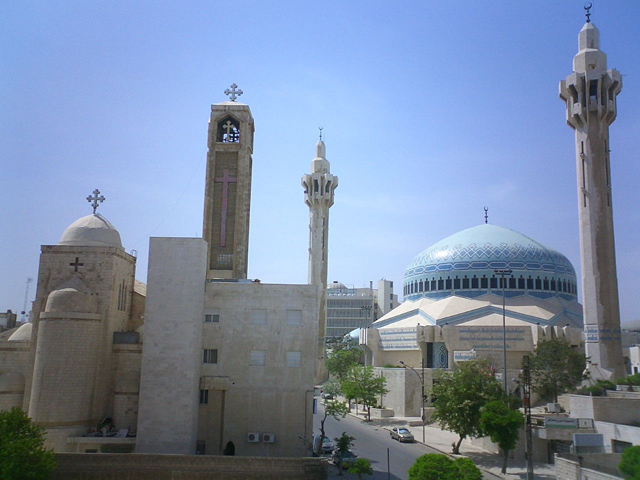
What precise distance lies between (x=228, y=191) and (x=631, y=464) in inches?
820

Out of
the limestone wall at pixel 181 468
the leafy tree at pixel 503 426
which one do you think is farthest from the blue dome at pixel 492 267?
the limestone wall at pixel 181 468

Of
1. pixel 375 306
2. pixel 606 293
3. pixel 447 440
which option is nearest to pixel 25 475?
pixel 447 440

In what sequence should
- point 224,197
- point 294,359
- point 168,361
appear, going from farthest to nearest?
point 224,197 → point 294,359 → point 168,361

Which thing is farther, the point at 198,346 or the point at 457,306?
the point at 457,306

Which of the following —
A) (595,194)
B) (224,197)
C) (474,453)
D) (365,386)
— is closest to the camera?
(474,453)

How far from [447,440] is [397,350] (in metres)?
16.3

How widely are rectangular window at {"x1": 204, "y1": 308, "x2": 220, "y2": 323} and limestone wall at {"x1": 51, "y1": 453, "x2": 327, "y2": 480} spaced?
5.95 metres

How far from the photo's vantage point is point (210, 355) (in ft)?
85.3

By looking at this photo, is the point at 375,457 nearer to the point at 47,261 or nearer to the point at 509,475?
the point at 509,475

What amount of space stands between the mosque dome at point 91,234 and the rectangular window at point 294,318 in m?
9.79

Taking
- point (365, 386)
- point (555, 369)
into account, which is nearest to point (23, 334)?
point (365, 386)

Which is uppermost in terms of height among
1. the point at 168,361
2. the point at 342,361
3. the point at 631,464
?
the point at 168,361

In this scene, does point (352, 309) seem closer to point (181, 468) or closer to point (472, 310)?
point (472, 310)

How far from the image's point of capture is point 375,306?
104625 millimetres
